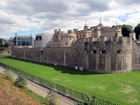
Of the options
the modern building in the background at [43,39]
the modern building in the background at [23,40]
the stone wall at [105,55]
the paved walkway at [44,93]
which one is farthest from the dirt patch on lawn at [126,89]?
the modern building in the background at [23,40]

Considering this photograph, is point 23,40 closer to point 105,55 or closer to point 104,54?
point 104,54

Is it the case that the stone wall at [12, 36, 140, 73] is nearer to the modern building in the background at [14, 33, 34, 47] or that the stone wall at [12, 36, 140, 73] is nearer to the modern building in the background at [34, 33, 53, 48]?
the modern building in the background at [34, 33, 53, 48]

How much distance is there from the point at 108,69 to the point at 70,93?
12.5m

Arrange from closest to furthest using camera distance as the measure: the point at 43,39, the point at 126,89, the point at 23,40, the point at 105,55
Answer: the point at 126,89
the point at 105,55
the point at 43,39
the point at 23,40

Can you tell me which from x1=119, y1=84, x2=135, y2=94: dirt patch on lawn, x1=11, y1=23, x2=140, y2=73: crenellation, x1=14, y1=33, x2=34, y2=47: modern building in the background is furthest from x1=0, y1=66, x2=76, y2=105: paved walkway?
x1=14, y1=33, x2=34, y2=47: modern building in the background

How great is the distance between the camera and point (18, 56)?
55406 millimetres

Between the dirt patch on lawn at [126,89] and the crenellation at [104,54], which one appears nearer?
the dirt patch on lawn at [126,89]

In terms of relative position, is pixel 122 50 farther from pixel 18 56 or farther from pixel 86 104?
pixel 18 56

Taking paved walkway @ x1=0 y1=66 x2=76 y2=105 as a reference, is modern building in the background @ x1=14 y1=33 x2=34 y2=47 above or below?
above

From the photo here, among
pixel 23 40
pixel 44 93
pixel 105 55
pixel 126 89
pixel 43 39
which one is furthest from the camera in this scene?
pixel 23 40

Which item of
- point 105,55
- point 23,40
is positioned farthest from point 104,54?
point 23,40

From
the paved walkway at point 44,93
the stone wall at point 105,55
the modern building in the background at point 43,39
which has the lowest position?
the paved walkway at point 44,93

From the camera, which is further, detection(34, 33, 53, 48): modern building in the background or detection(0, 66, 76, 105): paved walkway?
detection(34, 33, 53, 48): modern building in the background

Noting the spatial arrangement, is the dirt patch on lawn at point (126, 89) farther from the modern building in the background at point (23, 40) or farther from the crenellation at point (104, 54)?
the modern building in the background at point (23, 40)
